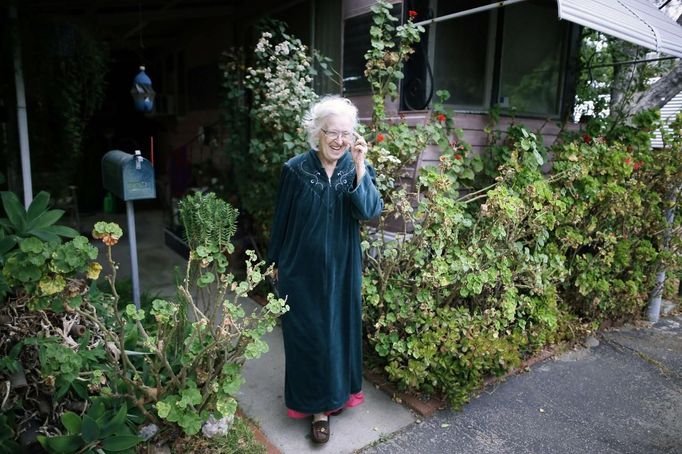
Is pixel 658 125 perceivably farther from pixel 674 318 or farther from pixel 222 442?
pixel 222 442

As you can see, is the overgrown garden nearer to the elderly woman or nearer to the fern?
the fern

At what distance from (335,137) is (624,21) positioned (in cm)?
223

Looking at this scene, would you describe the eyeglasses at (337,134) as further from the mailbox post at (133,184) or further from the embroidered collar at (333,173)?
the mailbox post at (133,184)

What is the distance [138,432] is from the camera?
2.03m

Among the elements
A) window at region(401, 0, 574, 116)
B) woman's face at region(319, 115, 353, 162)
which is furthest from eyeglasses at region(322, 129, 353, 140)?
window at region(401, 0, 574, 116)

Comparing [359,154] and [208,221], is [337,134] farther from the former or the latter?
[208,221]

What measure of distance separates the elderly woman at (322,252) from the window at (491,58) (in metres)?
1.73

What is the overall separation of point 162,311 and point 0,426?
666 mm

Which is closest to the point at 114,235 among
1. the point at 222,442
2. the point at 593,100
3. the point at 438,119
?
the point at 222,442

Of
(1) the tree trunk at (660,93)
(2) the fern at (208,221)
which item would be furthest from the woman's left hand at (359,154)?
(1) the tree trunk at (660,93)

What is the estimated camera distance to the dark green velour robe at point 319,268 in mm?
2379

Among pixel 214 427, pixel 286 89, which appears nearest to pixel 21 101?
pixel 286 89

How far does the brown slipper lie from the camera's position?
8.07 ft

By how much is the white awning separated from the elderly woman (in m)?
1.45
